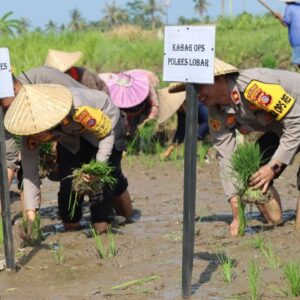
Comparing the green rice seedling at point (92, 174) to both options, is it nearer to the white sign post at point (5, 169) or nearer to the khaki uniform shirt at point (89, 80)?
the white sign post at point (5, 169)

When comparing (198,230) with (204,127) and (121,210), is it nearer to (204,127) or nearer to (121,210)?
(121,210)

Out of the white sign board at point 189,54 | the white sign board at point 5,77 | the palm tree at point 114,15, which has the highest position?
the white sign board at point 189,54

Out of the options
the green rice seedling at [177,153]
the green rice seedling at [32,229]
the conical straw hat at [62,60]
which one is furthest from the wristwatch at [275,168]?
the green rice seedling at [177,153]

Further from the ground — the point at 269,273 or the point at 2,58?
the point at 2,58

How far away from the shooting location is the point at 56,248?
5.64m

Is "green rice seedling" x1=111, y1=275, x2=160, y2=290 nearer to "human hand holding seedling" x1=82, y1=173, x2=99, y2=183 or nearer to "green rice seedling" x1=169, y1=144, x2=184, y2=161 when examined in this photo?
"human hand holding seedling" x1=82, y1=173, x2=99, y2=183

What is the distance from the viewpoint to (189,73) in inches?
158

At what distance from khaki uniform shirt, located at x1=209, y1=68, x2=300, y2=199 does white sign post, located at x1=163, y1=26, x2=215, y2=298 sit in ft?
3.97

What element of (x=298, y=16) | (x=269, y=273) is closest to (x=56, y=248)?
(x=269, y=273)

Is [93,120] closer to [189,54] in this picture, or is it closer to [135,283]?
[135,283]

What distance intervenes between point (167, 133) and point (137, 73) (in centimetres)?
162

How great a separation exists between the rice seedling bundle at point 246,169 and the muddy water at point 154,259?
32 centimetres

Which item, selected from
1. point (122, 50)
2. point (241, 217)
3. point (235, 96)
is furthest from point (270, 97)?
point (122, 50)

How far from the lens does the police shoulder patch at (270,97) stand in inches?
202
